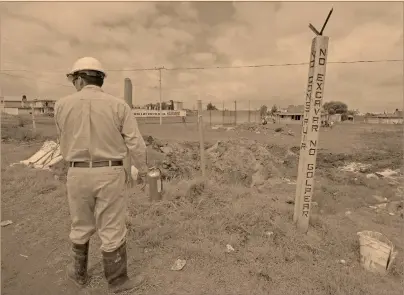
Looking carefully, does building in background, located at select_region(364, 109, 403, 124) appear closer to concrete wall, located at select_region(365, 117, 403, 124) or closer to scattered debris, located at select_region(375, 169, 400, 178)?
concrete wall, located at select_region(365, 117, 403, 124)

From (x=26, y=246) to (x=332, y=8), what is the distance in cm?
467

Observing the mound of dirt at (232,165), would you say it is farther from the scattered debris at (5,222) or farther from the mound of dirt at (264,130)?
the mound of dirt at (264,130)

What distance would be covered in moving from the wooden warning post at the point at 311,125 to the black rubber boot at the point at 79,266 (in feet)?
8.94

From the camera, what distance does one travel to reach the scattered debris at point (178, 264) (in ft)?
10.7

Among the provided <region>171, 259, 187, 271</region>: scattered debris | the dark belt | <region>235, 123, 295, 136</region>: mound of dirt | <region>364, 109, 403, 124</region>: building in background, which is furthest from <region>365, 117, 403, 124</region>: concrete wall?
the dark belt

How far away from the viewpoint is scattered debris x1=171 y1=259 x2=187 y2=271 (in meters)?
3.26

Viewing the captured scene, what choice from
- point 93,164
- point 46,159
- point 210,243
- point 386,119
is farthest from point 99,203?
point 386,119

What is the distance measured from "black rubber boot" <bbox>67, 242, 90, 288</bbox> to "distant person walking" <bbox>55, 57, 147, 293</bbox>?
0.22 feet

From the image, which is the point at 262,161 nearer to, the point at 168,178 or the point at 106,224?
the point at 168,178

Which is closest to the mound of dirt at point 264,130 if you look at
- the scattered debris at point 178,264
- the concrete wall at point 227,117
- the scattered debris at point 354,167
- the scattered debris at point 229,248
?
the concrete wall at point 227,117

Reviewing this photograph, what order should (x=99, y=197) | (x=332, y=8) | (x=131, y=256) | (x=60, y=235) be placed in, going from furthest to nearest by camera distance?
(x=60, y=235) < (x=131, y=256) < (x=332, y=8) < (x=99, y=197)

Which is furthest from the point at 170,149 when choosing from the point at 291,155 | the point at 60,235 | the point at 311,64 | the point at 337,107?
the point at 337,107

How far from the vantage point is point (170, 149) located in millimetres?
10883

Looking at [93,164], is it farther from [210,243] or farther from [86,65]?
[210,243]
